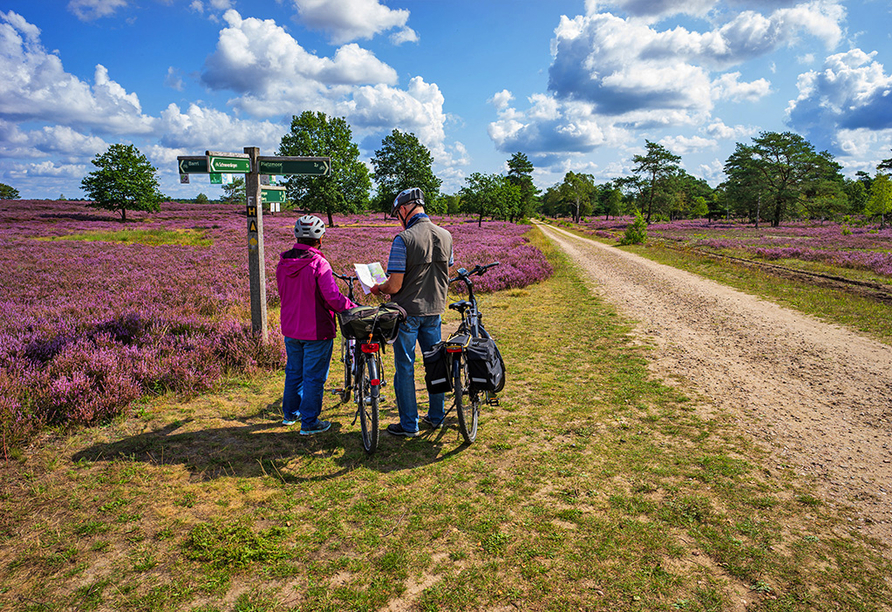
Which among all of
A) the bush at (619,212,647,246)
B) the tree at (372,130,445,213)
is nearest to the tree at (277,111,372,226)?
the tree at (372,130,445,213)

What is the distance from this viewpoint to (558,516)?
133 inches

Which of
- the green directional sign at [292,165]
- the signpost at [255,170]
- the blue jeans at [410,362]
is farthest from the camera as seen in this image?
the green directional sign at [292,165]

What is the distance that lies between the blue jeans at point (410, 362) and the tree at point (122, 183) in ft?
183

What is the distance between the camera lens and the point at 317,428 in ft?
15.9

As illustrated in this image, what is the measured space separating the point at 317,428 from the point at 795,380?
22.7ft

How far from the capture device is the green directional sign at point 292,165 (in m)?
6.35

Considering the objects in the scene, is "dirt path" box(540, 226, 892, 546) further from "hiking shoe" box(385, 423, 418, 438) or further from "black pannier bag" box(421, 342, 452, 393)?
"hiking shoe" box(385, 423, 418, 438)

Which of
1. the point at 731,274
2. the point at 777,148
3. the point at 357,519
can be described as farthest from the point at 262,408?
the point at 777,148

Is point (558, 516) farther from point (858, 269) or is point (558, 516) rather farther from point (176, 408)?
point (858, 269)

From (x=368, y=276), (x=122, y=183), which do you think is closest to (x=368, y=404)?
(x=368, y=276)

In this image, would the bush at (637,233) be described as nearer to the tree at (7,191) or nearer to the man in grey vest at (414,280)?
the man in grey vest at (414,280)

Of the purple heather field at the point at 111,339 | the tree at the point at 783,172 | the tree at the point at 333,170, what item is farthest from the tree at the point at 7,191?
the tree at the point at 783,172

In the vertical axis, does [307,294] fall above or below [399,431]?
above

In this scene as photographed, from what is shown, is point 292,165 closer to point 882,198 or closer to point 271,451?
point 271,451
